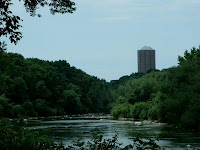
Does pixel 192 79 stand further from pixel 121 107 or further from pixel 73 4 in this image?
pixel 73 4

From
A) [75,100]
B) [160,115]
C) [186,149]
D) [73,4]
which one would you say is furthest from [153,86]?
[73,4]

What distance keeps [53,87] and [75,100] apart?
883 cm

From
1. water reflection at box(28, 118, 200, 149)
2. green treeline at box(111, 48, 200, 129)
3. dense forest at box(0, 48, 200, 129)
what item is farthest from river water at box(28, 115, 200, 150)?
dense forest at box(0, 48, 200, 129)

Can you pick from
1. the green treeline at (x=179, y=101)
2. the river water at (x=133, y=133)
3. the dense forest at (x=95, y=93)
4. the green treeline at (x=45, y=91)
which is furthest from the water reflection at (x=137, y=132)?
the green treeline at (x=45, y=91)

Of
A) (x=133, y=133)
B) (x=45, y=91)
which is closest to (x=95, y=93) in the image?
(x=45, y=91)

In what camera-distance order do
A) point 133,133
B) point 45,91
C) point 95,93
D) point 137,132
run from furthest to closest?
point 95,93
point 45,91
point 137,132
point 133,133

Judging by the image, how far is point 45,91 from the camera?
110 m

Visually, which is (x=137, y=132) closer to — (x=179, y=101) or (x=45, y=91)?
(x=179, y=101)

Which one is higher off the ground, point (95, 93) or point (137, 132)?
point (95, 93)

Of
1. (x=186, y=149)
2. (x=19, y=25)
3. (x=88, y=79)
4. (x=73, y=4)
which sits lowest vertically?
(x=186, y=149)

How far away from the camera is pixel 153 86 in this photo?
8606cm

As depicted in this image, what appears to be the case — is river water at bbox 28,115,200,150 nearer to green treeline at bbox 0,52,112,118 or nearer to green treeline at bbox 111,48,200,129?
green treeline at bbox 111,48,200,129

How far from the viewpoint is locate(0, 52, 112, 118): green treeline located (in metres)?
91.4

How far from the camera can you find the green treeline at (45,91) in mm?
91375
